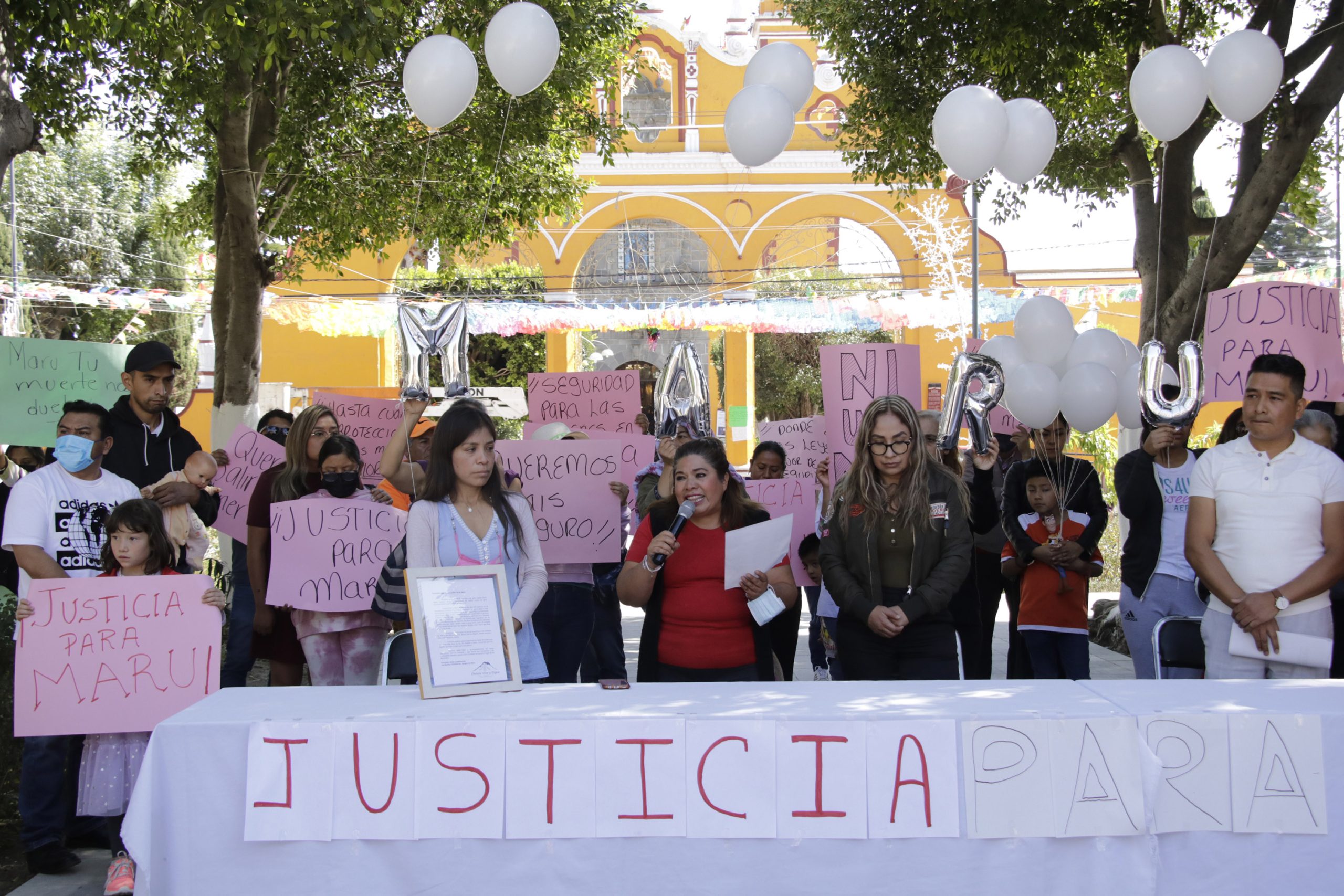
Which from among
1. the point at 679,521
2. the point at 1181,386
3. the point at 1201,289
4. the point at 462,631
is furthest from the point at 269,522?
the point at 1201,289

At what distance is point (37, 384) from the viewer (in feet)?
21.5

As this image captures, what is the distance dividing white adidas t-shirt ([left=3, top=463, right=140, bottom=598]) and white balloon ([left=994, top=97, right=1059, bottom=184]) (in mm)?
4486

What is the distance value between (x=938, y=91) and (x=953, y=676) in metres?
6.87

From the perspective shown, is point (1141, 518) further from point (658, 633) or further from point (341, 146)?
point (341, 146)

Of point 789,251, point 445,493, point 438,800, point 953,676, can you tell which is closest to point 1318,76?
point 953,676

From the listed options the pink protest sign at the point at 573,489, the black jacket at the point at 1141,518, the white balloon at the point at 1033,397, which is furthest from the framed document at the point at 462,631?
the white balloon at the point at 1033,397

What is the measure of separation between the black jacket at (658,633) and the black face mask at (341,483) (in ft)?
4.47

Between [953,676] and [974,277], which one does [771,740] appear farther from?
[974,277]

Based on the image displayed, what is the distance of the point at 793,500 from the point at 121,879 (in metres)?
3.30

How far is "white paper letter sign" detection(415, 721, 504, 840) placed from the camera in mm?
2879

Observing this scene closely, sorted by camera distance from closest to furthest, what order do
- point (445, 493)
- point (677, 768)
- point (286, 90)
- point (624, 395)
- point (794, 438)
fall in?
point (677, 768) < point (445, 493) < point (794, 438) < point (624, 395) < point (286, 90)

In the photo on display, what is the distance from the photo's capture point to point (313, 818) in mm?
2891

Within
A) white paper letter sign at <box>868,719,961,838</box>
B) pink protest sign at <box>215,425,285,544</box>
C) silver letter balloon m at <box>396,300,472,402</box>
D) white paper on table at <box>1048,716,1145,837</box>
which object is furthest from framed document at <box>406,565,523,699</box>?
pink protest sign at <box>215,425,285,544</box>

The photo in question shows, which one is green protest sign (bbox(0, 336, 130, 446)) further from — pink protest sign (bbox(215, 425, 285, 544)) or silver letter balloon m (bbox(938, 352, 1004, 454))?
silver letter balloon m (bbox(938, 352, 1004, 454))
